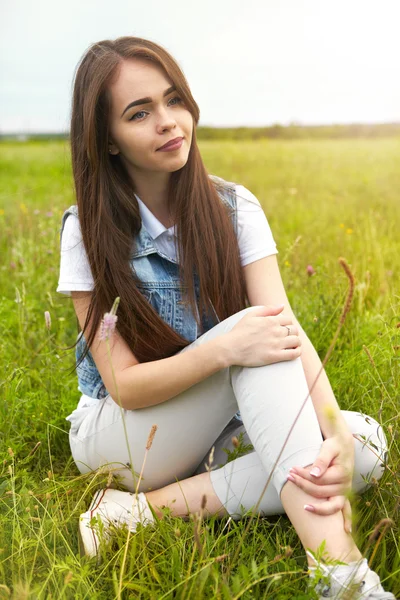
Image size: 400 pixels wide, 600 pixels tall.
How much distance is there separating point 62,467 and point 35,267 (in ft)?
5.09

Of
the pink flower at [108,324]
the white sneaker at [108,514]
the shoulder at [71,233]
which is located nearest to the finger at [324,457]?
the white sneaker at [108,514]

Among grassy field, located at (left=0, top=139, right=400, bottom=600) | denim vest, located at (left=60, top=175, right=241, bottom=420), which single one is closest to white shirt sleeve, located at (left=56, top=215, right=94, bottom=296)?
denim vest, located at (left=60, top=175, right=241, bottom=420)

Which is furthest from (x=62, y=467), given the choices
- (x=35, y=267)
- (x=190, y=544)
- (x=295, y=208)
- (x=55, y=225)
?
(x=295, y=208)

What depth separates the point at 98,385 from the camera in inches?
81.3

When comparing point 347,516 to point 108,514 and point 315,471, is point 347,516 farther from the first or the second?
point 108,514

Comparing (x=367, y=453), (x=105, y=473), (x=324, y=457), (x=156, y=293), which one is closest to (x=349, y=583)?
(x=324, y=457)

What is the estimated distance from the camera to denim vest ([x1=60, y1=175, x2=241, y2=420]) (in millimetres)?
2027

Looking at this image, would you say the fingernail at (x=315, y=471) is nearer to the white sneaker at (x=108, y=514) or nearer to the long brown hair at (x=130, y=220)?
the white sneaker at (x=108, y=514)

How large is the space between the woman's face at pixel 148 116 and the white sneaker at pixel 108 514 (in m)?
0.97

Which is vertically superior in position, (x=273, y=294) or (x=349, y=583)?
(x=273, y=294)

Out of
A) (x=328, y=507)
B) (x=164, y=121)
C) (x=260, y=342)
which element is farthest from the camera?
(x=164, y=121)

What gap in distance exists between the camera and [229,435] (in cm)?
206

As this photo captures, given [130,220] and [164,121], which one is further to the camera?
[130,220]

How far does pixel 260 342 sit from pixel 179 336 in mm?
453
